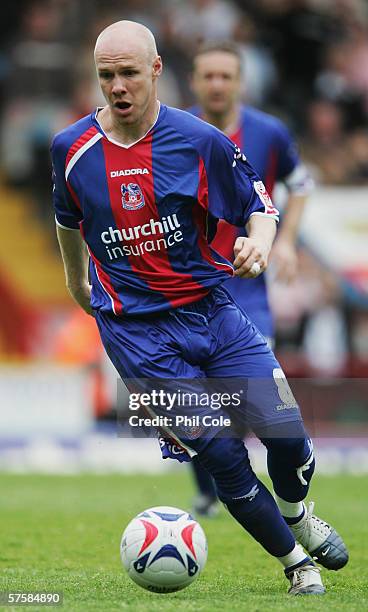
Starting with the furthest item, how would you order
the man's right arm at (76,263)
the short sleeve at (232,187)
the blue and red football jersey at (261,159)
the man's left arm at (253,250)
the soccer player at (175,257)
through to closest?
the blue and red football jersey at (261,159) → the man's right arm at (76,263) → the short sleeve at (232,187) → the soccer player at (175,257) → the man's left arm at (253,250)

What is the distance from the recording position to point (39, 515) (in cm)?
895

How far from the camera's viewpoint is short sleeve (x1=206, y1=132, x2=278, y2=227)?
18.2 feet

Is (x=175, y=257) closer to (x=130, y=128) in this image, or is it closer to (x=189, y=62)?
(x=130, y=128)

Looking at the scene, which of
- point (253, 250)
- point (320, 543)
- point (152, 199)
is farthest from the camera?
point (320, 543)

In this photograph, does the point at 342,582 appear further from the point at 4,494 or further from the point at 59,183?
the point at 4,494

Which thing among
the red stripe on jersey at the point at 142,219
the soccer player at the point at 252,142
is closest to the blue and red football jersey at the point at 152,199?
the red stripe on jersey at the point at 142,219

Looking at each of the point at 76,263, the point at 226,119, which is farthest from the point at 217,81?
the point at 76,263

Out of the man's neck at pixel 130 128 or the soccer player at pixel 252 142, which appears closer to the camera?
the man's neck at pixel 130 128

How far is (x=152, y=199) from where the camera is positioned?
5.47 meters

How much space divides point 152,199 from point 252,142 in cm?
280

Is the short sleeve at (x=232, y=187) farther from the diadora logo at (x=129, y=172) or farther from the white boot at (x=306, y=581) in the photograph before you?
the white boot at (x=306, y=581)

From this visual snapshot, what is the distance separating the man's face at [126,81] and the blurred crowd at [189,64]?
1084 cm

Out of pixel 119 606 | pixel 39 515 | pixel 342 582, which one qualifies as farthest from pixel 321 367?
pixel 119 606

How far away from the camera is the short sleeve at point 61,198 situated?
5.57 m
